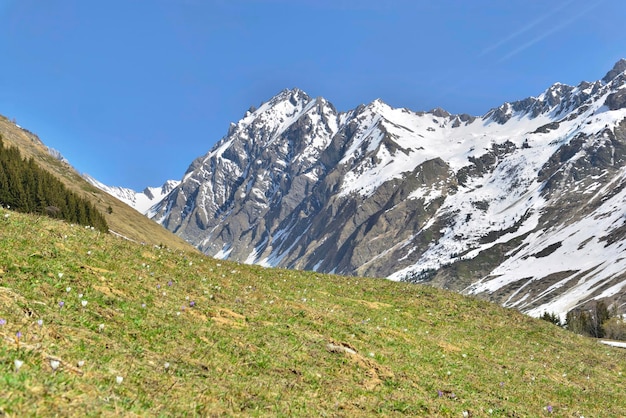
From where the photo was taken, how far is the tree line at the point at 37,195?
71250mm

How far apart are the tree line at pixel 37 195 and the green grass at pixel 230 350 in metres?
51.9

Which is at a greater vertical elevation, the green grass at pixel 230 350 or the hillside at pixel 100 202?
the hillside at pixel 100 202

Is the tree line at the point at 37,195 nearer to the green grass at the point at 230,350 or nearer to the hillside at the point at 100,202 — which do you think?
the hillside at the point at 100,202

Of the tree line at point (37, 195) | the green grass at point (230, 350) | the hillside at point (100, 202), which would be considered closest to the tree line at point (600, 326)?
the hillside at point (100, 202)

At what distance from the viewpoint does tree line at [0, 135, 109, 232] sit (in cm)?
7125

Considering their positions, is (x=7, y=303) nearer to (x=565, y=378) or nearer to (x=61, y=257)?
(x=61, y=257)

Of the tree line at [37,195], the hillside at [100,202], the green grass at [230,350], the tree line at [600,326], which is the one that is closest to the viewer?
the green grass at [230,350]

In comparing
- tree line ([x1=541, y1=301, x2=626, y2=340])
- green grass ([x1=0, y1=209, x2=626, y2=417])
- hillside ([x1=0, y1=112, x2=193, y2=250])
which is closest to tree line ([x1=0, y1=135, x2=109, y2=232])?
hillside ([x1=0, y1=112, x2=193, y2=250])

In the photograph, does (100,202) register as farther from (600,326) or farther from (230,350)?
(600,326)

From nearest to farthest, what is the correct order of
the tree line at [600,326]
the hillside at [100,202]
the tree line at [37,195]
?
the tree line at [37,195] → the tree line at [600,326] → the hillside at [100,202]

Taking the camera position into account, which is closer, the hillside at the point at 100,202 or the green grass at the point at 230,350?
the green grass at the point at 230,350

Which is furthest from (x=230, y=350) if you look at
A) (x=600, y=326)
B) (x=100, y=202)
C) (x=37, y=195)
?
(x=600, y=326)

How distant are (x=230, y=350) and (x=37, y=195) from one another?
247 feet

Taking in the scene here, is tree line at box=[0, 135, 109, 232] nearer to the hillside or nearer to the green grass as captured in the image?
the hillside
